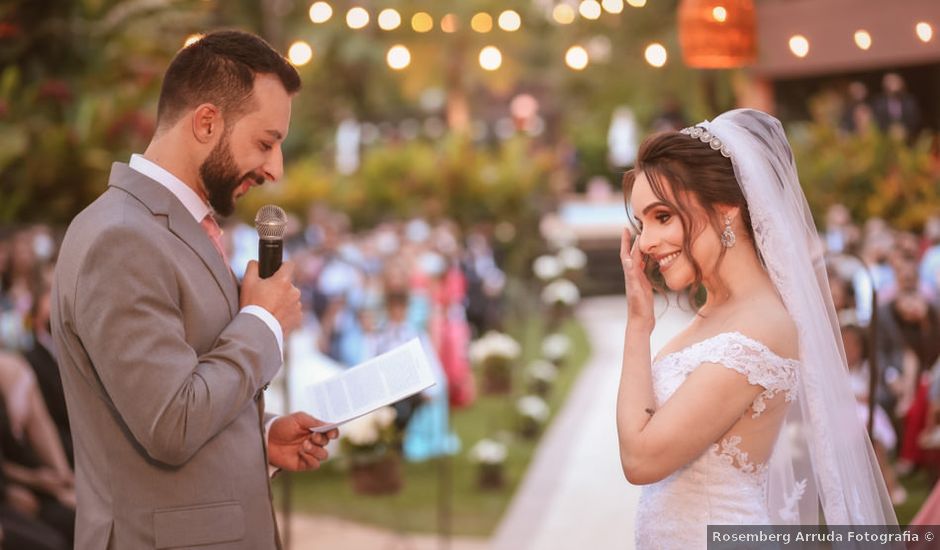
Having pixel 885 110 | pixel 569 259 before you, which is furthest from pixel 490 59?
pixel 569 259

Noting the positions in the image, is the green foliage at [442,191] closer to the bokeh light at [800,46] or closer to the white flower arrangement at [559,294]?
the white flower arrangement at [559,294]

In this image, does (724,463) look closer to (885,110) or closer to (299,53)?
(299,53)

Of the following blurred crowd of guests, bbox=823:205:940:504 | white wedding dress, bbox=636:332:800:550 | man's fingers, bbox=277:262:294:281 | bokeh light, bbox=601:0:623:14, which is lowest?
white wedding dress, bbox=636:332:800:550

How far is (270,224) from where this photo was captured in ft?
8.16

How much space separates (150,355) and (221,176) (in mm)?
487

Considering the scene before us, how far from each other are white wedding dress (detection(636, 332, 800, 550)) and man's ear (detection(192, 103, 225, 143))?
1220mm

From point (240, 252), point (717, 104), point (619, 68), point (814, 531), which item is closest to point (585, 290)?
point (619, 68)

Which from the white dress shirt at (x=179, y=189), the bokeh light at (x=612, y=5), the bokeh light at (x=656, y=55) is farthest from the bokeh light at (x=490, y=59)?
the white dress shirt at (x=179, y=189)

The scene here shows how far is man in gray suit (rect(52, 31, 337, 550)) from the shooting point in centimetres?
213

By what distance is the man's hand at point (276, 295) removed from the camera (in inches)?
92.9

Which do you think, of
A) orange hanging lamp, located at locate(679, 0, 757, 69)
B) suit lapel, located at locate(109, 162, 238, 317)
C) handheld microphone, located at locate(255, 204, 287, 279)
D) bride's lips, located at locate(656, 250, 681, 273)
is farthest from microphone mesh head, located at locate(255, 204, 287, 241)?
orange hanging lamp, located at locate(679, 0, 757, 69)

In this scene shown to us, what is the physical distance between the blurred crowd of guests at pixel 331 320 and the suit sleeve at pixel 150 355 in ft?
9.95

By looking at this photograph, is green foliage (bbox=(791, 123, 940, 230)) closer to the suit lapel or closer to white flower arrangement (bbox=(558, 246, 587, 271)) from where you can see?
white flower arrangement (bbox=(558, 246, 587, 271))

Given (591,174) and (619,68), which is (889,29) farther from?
(591,174)
